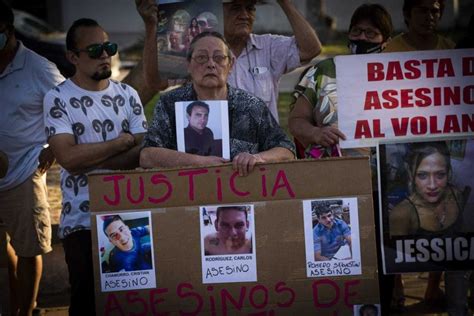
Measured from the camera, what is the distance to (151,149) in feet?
14.5

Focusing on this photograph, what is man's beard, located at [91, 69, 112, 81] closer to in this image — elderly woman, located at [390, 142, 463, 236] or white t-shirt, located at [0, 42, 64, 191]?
white t-shirt, located at [0, 42, 64, 191]

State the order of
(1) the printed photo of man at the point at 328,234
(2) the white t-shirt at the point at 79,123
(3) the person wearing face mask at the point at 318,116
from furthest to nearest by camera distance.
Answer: (3) the person wearing face mask at the point at 318,116
(2) the white t-shirt at the point at 79,123
(1) the printed photo of man at the point at 328,234

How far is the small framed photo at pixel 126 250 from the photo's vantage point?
4.23m

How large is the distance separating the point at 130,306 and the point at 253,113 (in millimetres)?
1041

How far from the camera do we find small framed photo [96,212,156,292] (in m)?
4.23

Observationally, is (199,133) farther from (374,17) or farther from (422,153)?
(374,17)

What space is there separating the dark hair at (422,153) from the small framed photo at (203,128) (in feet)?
2.84

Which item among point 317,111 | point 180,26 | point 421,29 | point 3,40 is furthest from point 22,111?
point 421,29

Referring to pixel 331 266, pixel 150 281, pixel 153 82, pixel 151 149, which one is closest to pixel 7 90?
pixel 153 82

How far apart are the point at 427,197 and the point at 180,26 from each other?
5.12 feet

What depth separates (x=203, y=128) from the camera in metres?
4.36

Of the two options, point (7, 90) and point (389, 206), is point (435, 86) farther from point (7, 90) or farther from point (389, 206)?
point (7, 90)

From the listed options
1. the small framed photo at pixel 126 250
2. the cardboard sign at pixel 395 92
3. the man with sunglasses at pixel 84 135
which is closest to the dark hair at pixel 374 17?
the cardboard sign at pixel 395 92

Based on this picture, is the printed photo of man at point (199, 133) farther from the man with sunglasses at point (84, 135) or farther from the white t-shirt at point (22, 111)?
the white t-shirt at point (22, 111)
